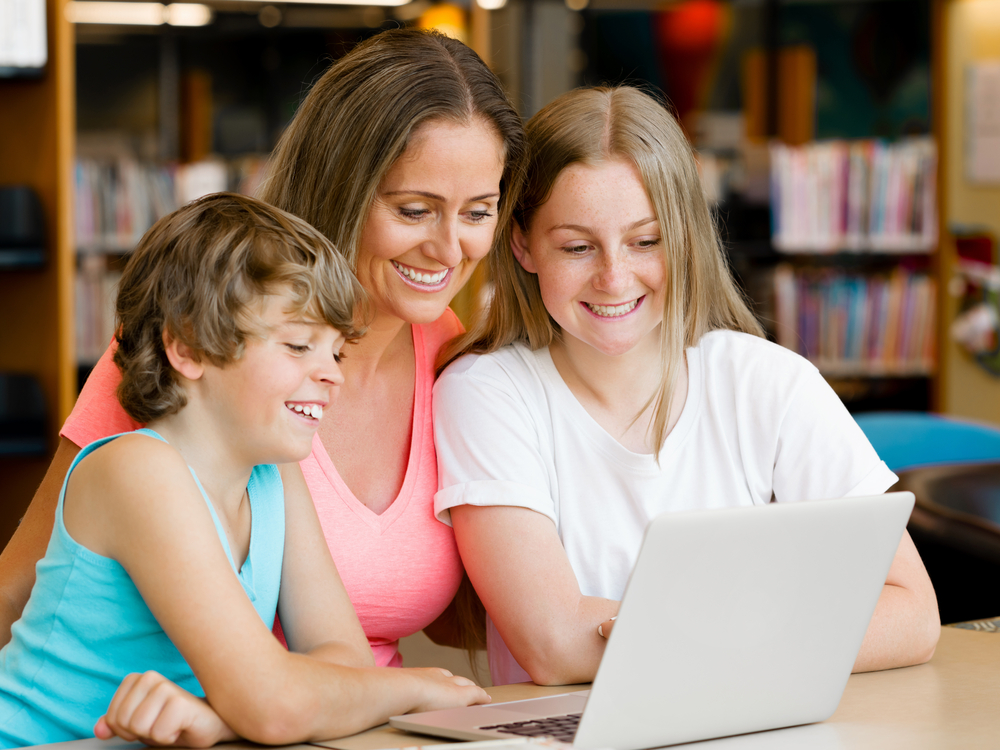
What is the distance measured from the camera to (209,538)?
3.20 feet

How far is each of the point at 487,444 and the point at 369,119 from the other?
16.5 inches

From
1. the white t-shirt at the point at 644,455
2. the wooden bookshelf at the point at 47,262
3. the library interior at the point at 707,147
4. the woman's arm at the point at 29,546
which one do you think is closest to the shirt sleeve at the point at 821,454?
the white t-shirt at the point at 644,455

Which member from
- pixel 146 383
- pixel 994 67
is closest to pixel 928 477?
pixel 146 383

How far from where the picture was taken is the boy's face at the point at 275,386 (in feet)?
3.58

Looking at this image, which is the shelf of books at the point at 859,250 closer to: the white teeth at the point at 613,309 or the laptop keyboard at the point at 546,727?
the white teeth at the point at 613,309

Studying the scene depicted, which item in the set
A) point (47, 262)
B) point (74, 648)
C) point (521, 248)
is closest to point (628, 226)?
point (521, 248)

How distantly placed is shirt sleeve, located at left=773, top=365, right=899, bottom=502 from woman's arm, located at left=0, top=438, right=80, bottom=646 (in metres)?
0.86

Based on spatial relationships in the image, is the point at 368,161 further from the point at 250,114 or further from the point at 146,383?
the point at 250,114

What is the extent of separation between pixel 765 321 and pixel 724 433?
3.02 metres

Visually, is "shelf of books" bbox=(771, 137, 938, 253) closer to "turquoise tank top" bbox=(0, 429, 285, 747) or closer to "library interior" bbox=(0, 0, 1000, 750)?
"library interior" bbox=(0, 0, 1000, 750)

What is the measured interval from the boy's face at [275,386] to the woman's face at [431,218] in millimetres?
268

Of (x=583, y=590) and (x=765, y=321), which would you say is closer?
(x=583, y=590)

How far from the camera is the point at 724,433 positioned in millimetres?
1434

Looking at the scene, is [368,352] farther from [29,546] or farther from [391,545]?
[29,546]
